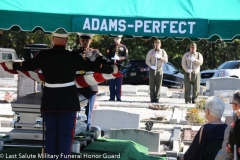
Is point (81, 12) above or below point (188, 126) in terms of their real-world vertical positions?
above

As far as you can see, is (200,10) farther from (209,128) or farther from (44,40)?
(44,40)

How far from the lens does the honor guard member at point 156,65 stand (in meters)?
17.8

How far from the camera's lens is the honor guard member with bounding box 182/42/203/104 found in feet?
58.3

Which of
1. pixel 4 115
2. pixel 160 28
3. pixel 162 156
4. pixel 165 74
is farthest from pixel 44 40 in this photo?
pixel 160 28

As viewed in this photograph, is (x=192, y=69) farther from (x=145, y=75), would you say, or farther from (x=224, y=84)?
(x=145, y=75)

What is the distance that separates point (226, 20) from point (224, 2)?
21.6 inches

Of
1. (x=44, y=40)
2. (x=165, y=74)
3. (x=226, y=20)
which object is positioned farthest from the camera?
(x=44, y=40)

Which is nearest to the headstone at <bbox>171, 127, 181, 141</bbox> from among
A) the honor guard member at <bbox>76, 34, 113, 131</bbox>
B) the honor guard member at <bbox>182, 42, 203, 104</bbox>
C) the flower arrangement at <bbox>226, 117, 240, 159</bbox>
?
the honor guard member at <bbox>76, 34, 113, 131</bbox>

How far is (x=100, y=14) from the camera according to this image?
7.62 meters

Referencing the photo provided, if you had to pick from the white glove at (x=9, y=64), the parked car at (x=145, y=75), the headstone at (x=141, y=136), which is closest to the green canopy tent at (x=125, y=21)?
the white glove at (x=9, y=64)

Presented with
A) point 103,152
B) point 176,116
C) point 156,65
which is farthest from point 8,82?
point 103,152

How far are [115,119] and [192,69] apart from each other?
22.8 feet

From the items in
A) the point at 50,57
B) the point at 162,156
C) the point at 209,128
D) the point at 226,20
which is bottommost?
the point at 162,156

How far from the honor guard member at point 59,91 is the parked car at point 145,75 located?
20530mm
